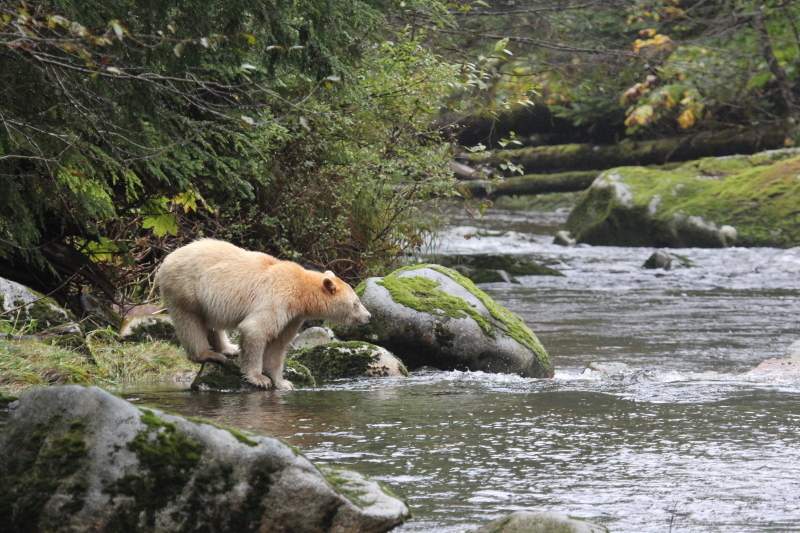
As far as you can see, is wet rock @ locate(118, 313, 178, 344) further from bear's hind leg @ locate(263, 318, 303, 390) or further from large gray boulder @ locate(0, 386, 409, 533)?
large gray boulder @ locate(0, 386, 409, 533)

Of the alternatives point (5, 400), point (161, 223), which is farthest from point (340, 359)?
point (5, 400)

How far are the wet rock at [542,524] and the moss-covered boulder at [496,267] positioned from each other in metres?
13.1

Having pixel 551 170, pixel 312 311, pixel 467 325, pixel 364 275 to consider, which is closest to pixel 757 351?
pixel 467 325

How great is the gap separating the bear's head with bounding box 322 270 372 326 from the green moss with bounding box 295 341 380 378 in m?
0.51

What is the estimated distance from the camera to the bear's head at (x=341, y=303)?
757cm

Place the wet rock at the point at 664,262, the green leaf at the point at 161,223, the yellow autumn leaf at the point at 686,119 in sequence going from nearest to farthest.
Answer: the green leaf at the point at 161,223, the wet rock at the point at 664,262, the yellow autumn leaf at the point at 686,119

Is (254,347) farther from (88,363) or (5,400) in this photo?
(5,400)

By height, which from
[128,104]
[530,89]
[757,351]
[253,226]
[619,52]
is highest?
[619,52]

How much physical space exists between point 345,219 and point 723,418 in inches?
233

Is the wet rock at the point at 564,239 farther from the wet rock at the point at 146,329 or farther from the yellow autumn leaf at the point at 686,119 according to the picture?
the wet rock at the point at 146,329

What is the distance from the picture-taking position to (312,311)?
7.49m

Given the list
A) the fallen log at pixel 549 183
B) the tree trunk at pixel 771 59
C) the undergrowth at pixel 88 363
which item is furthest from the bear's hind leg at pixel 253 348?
the fallen log at pixel 549 183

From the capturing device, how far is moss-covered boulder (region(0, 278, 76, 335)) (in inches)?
314

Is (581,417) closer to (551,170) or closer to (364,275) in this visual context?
(364,275)
